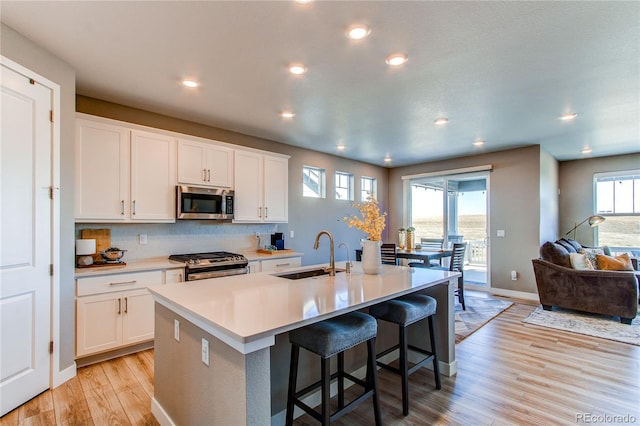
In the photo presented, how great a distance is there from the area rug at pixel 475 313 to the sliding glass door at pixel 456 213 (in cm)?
86

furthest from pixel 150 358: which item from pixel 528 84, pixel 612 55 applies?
pixel 612 55

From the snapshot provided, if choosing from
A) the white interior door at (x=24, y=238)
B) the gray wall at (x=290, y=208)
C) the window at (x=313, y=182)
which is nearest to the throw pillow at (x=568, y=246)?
the gray wall at (x=290, y=208)

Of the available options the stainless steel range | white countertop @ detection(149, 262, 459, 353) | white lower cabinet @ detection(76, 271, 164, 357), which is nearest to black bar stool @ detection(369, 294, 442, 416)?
white countertop @ detection(149, 262, 459, 353)

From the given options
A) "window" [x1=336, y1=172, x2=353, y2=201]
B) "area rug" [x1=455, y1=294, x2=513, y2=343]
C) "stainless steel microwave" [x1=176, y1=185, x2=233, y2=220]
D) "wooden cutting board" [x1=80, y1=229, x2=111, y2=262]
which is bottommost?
"area rug" [x1=455, y1=294, x2=513, y2=343]

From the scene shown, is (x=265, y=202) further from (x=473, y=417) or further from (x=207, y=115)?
(x=473, y=417)

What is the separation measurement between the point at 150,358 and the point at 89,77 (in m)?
2.72

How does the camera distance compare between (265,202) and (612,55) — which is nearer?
(612,55)

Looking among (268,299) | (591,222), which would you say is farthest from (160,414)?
(591,222)

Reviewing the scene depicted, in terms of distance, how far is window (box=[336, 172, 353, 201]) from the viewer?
20.7ft

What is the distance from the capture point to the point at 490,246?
5945 mm

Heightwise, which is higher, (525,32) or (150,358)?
(525,32)

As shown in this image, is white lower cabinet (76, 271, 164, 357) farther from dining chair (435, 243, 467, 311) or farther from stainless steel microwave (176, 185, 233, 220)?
dining chair (435, 243, 467, 311)

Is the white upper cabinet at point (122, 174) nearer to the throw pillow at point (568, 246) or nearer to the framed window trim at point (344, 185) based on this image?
the framed window trim at point (344, 185)

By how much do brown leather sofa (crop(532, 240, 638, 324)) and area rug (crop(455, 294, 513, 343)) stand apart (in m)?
0.66
